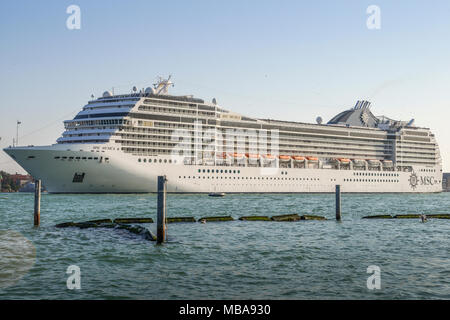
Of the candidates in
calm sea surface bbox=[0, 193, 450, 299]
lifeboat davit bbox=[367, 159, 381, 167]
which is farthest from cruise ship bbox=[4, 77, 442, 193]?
calm sea surface bbox=[0, 193, 450, 299]

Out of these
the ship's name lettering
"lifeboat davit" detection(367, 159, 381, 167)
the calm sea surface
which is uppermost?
"lifeboat davit" detection(367, 159, 381, 167)

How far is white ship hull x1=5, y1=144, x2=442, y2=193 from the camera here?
56.4 meters

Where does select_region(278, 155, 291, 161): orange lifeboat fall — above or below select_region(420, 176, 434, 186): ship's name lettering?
above

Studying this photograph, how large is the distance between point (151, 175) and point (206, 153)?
11736mm

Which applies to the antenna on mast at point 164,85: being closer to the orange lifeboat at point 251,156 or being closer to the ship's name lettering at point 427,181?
the orange lifeboat at point 251,156

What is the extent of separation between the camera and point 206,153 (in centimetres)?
6962

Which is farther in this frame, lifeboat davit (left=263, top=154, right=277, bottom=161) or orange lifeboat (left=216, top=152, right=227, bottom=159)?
lifeboat davit (left=263, top=154, right=277, bottom=161)

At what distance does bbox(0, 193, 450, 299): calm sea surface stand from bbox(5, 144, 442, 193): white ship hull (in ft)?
96.9

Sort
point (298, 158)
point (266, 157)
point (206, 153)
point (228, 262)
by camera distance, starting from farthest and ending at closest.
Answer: point (298, 158), point (266, 157), point (206, 153), point (228, 262)

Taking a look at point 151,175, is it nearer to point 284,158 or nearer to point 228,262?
point 284,158

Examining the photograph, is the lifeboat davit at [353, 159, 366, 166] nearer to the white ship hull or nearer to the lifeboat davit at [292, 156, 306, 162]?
the white ship hull

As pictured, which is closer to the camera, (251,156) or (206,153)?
(206,153)

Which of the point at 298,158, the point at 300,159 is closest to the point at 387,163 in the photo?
the point at 300,159
